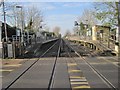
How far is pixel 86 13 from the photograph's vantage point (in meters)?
87.3

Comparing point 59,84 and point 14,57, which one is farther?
point 14,57

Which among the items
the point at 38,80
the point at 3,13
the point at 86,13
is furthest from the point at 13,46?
the point at 86,13

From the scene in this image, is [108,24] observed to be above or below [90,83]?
above

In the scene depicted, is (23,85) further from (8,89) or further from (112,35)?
(112,35)

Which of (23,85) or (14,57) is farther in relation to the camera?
(14,57)

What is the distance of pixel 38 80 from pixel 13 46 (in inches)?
614

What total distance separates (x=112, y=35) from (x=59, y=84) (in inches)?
1234

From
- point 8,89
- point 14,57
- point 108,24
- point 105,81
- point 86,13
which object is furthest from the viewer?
point 86,13

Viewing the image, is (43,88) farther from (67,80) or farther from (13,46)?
(13,46)

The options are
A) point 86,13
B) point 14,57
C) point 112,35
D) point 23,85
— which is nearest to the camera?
point 23,85

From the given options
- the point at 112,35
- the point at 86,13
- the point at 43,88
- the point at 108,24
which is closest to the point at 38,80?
the point at 43,88

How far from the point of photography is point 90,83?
506 inches

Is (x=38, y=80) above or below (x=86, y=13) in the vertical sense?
below

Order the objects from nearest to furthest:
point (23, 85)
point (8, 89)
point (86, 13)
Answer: point (8, 89) → point (23, 85) → point (86, 13)
